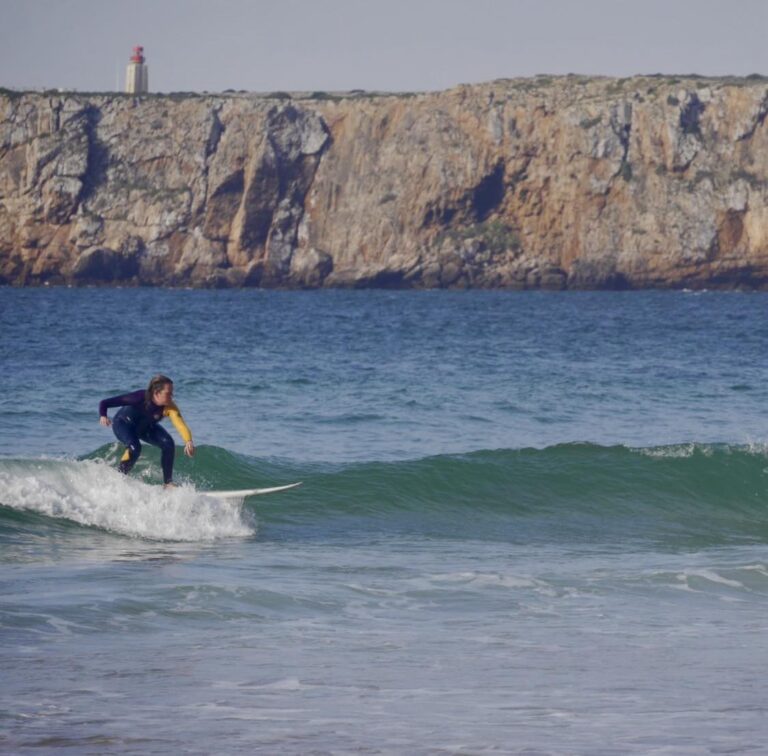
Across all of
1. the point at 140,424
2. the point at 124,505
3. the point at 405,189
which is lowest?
the point at 124,505

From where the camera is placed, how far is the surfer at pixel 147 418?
13.0m

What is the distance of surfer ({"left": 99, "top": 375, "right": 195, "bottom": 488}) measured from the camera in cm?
1301

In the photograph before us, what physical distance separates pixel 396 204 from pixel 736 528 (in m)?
91.4

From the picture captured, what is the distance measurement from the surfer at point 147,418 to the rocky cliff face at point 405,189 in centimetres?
9034

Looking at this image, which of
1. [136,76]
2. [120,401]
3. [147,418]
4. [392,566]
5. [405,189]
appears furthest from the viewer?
[136,76]

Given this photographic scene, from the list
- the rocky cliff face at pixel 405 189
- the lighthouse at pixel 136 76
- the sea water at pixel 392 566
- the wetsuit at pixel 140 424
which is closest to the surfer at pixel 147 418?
the wetsuit at pixel 140 424

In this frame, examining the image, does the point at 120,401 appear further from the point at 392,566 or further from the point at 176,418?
the point at 392,566

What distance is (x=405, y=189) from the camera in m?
106

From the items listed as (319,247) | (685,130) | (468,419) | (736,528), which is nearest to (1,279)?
(319,247)

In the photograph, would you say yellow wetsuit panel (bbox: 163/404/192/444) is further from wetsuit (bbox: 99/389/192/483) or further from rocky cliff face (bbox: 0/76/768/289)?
rocky cliff face (bbox: 0/76/768/289)

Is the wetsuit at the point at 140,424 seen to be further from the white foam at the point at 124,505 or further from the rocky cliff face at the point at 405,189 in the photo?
the rocky cliff face at the point at 405,189

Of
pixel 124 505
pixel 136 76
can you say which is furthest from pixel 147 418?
pixel 136 76

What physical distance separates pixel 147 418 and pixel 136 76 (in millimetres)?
119464

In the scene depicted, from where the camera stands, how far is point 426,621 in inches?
373
